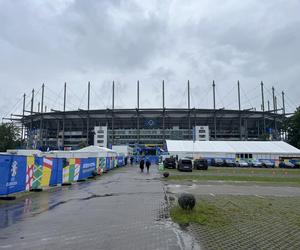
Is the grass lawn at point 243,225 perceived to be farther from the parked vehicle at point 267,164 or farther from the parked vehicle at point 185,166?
the parked vehicle at point 267,164

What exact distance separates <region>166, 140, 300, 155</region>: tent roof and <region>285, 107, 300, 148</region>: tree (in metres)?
12.8

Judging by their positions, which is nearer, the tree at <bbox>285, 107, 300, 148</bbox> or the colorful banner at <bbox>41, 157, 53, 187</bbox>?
the colorful banner at <bbox>41, 157, 53, 187</bbox>

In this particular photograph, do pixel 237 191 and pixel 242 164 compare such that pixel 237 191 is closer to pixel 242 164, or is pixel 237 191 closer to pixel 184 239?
pixel 184 239

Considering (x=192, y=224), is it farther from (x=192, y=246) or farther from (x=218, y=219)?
(x=192, y=246)

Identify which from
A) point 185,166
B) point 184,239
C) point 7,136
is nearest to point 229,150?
point 185,166

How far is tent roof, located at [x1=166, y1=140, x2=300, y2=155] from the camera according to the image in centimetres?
6178

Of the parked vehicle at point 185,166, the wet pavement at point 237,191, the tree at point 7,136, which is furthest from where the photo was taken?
the tree at point 7,136

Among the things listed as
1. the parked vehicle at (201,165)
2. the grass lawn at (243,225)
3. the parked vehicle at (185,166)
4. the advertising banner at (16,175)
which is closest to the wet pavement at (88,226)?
the grass lawn at (243,225)

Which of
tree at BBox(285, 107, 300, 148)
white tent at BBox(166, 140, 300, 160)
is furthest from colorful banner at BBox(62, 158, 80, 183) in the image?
tree at BBox(285, 107, 300, 148)

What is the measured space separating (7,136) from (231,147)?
61.5 metres

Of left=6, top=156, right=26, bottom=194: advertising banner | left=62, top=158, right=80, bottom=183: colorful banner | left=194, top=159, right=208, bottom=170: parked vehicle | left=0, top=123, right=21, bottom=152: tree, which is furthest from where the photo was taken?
left=0, top=123, right=21, bottom=152: tree

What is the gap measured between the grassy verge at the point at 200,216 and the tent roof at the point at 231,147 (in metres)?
50.6

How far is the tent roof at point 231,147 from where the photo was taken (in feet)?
203

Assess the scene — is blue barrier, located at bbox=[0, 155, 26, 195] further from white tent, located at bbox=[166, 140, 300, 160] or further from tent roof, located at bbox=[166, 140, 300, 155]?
tent roof, located at bbox=[166, 140, 300, 155]
